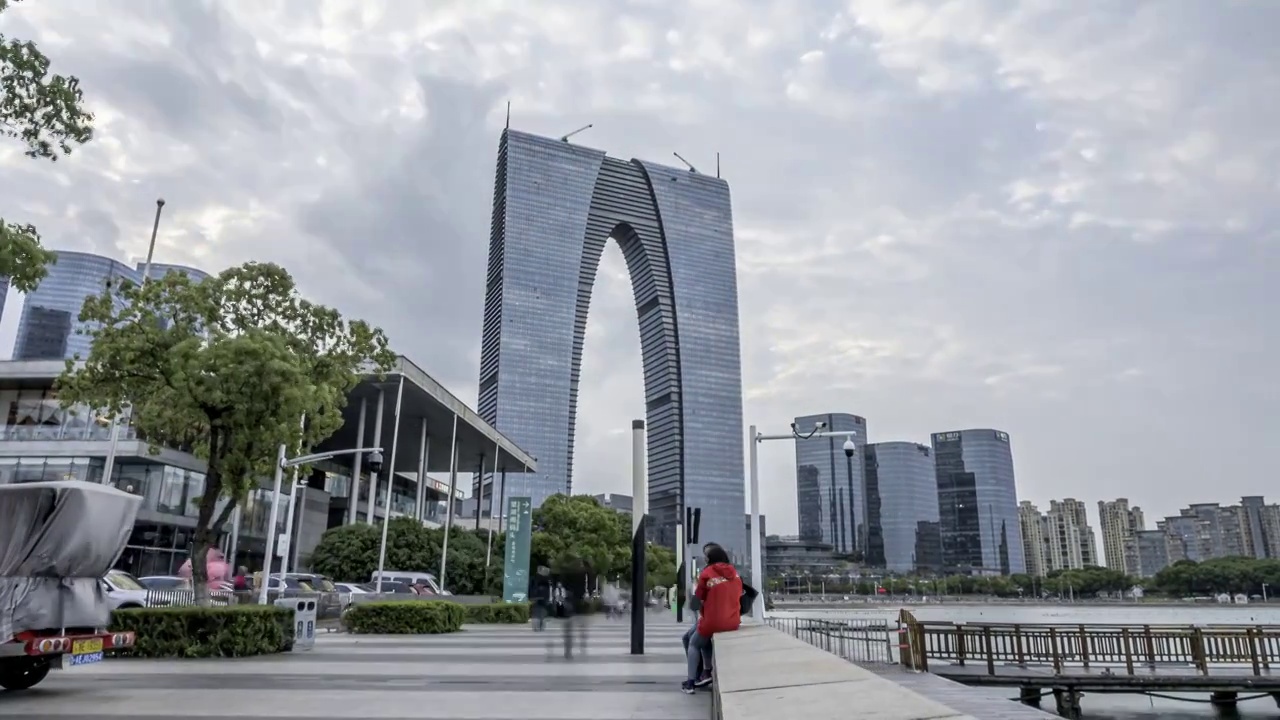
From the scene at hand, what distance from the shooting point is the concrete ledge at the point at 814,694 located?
2.29 m

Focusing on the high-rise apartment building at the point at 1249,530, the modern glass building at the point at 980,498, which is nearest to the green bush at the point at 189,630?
the modern glass building at the point at 980,498

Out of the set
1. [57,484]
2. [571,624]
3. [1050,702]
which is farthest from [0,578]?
[1050,702]

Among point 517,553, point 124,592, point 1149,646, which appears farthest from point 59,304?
point 1149,646

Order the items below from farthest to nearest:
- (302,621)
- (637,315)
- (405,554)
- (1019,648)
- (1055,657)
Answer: (637,315) → (405,554) → (1019,648) → (1055,657) → (302,621)

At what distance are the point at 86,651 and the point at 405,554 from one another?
3456 cm

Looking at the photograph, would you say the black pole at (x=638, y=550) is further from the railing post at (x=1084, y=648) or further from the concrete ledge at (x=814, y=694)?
the railing post at (x=1084, y=648)

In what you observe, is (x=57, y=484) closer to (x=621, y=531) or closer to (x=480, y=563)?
(x=480, y=563)

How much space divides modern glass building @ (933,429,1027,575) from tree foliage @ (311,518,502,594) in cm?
15299

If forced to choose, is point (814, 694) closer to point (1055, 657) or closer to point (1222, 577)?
point (1055, 657)

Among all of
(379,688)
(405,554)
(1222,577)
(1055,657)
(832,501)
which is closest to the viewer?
(379,688)

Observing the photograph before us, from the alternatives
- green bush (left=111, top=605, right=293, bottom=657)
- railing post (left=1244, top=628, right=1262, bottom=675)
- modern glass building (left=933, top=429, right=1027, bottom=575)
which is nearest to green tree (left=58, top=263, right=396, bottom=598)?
green bush (left=111, top=605, right=293, bottom=657)

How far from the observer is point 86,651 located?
9578mm

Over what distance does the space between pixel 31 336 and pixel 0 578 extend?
125321 millimetres

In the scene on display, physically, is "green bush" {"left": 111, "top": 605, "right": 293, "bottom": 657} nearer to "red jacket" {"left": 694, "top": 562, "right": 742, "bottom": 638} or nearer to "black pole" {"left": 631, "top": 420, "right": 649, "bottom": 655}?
"black pole" {"left": 631, "top": 420, "right": 649, "bottom": 655}
